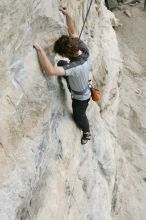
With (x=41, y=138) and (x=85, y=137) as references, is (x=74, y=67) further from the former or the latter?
(x=85, y=137)

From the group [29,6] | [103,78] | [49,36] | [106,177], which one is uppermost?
[29,6]

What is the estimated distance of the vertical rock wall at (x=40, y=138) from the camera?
210 inches

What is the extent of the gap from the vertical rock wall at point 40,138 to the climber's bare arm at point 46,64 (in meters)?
0.06

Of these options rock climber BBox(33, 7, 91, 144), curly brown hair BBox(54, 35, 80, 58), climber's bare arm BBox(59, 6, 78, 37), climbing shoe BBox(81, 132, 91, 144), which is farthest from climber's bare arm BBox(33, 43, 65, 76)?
climbing shoe BBox(81, 132, 91, 144)

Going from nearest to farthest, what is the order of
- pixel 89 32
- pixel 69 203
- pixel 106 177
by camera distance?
pixel 69 203 → pixel 106 177 → pixel 89 32

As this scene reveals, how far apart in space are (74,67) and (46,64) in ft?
1.43

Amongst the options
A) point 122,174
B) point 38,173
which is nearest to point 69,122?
point 38,173

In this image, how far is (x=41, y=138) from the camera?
19.7 feet

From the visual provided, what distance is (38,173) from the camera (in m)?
5.89

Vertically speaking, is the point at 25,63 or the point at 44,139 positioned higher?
the point at 25,63

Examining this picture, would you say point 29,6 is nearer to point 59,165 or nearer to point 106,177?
point 59,165

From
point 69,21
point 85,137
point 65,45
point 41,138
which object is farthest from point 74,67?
point 85,137

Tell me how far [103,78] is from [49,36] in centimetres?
276

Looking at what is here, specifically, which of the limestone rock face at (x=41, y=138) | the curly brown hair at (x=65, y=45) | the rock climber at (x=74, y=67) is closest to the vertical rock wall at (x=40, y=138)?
the limestone rock face at (x=41, y=138)
